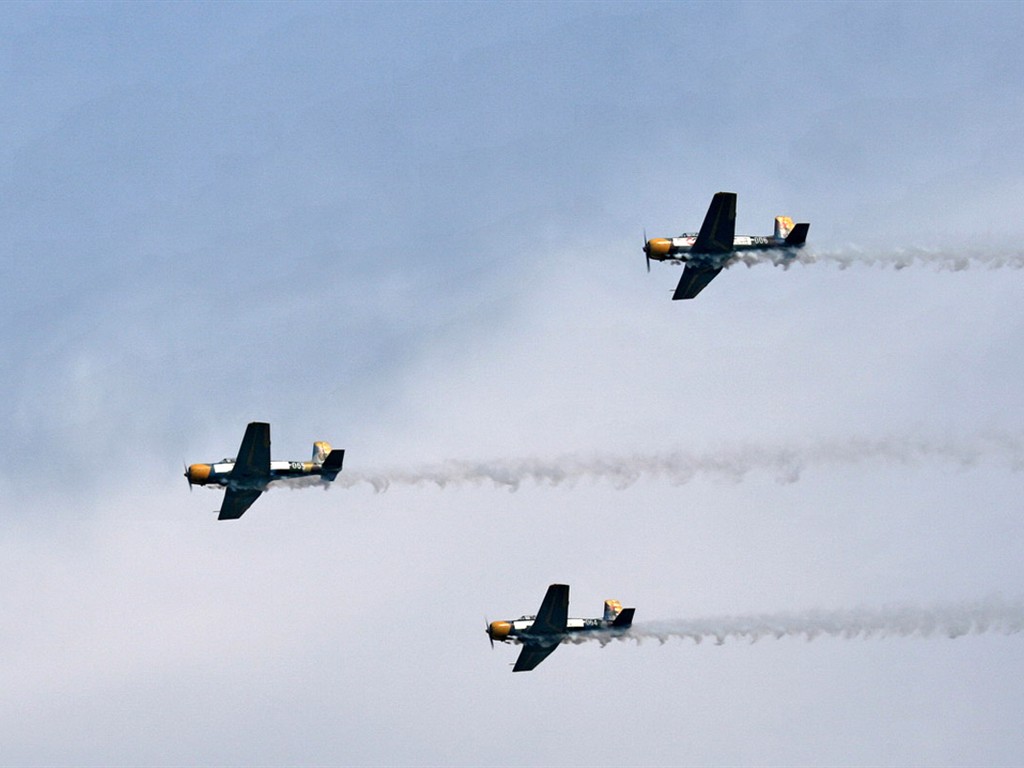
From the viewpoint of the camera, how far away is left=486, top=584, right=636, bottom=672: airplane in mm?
104938

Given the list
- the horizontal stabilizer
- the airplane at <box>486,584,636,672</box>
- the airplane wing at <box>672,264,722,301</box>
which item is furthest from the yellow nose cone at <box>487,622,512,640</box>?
the airplane wing at <box>672,264,722,301</box>

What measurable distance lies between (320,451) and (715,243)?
25.6 metres

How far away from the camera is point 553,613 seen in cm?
10488

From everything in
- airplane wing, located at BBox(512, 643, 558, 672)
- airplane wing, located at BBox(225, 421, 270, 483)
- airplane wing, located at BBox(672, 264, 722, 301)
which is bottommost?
airplane wing, located at BBox(512, 643, 558, 672)

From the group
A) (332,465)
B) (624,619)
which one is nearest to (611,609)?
(624,619)

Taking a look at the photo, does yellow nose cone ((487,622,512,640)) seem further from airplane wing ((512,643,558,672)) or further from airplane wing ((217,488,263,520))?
airplane wing ((217,488,263,520))

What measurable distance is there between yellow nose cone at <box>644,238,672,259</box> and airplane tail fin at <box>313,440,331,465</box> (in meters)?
21.6

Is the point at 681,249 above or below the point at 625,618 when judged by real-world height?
above

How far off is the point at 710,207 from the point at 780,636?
2297 centimetres

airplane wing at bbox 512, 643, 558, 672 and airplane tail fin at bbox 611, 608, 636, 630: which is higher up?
airplane tail fin at bbox 611, 608, 636, 630

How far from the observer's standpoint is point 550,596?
104000 mm

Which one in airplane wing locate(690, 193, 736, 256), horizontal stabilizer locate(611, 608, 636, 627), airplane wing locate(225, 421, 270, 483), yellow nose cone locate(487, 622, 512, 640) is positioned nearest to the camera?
airplane wing locate(690, 193, 736, 256)

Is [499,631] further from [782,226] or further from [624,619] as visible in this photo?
[782,226]

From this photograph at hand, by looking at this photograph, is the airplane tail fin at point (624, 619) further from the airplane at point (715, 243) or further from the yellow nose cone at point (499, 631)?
the airplane at point (715, 243)
